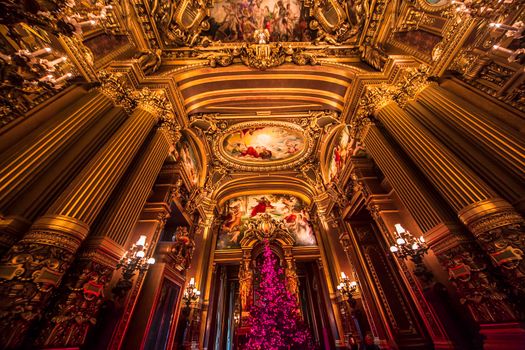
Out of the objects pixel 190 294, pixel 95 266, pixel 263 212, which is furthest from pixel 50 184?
pixel 263 212

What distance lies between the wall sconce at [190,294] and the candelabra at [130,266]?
156 inches

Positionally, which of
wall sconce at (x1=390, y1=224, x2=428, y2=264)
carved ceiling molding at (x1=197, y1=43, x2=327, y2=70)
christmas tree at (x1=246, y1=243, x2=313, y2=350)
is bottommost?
christmas tree at (x1=246, y1=243, x2=313, y2=350)

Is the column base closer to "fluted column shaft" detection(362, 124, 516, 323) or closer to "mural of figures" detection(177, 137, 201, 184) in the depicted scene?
"fluted column shaft" detection(362, 124, 516, 323)

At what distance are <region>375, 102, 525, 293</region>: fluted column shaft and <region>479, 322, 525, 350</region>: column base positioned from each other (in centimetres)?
44

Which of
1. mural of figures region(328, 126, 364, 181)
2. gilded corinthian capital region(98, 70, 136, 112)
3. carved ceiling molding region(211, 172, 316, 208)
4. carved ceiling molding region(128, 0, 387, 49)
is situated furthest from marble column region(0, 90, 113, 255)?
carved ceiling molding region(211, 172, 316, 208)

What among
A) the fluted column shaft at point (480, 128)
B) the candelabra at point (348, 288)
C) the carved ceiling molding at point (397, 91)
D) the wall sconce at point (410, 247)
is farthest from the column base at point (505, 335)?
the candelabra at point (348, 288)

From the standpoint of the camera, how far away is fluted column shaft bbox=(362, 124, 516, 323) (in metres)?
2.70

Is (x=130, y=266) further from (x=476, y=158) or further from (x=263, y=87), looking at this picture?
(x=263, y=87)

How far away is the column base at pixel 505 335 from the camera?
92.0 inches

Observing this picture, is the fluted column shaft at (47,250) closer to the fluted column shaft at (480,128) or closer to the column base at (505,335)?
the column base at (505,335)

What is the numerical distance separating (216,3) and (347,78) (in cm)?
585

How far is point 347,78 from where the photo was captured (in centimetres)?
704

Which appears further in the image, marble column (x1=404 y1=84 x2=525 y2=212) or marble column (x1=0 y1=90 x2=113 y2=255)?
marble column (x1=404 y1=84 x2=525 y2=212)

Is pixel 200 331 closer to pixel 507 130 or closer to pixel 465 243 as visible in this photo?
pixel 465 243
